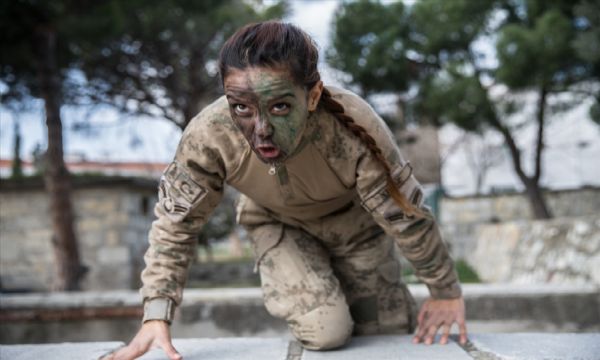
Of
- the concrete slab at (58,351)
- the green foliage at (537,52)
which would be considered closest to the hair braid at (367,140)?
the concrete slab at (58,351)

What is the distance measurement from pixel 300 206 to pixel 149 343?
0.73 metres

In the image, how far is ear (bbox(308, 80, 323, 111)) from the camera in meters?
1.82

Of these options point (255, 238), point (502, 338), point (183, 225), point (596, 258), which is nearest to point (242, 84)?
point (183, 225)

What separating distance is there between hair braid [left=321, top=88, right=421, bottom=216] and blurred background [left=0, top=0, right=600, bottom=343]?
2.23 metres

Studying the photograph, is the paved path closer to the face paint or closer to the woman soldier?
the woman soldier

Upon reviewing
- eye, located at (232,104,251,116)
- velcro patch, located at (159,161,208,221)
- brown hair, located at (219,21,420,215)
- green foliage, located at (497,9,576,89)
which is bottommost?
velcro patch, located at (159,161,208,221)

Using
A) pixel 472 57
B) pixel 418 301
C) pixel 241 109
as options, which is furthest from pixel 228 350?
pixel 472 57

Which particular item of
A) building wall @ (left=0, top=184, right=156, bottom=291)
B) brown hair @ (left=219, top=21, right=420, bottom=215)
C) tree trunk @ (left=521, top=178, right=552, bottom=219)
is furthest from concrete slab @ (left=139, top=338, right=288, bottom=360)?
tree trunk @ (left=521, top=178, right=552, bottom=219)

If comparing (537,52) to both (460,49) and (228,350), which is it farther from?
(228,350)

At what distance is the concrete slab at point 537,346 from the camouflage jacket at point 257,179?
0.35 m

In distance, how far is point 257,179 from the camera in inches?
83.3

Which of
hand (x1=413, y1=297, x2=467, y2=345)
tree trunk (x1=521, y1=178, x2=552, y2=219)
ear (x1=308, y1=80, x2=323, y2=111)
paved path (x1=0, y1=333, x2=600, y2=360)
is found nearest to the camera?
ear (x1=308, y1=80, x2=323, y2=111)

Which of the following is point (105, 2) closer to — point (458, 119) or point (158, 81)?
point (158, 81)

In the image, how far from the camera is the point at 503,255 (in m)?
7.20
